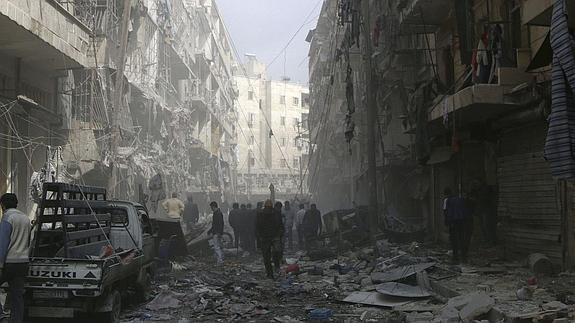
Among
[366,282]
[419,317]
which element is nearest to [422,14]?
[366,282]

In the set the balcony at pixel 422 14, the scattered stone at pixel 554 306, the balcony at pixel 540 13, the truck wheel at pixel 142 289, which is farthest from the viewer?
Answer: the balcony at pixel 422 14

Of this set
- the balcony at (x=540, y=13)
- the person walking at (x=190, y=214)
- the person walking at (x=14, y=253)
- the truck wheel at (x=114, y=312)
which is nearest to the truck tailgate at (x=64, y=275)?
the person walking at (x=14, y=253)

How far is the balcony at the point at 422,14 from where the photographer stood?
15.1 meters

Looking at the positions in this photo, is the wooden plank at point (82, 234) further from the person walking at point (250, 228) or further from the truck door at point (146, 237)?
the person walking at point (250, 228)

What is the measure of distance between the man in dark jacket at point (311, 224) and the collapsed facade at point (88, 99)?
4.96 metres

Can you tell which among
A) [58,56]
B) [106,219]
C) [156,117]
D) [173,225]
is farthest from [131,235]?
[156,117]

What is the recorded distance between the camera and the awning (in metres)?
15.9

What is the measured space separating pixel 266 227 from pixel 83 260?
596 centimetres

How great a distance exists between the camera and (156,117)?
98.4 feet

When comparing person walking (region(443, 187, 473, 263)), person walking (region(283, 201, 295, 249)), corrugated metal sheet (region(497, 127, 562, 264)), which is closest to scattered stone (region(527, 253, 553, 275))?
corrugated metal sheet (region(497, 127, 562, 264))

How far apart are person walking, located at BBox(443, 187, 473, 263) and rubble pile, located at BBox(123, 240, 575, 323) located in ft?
1.34

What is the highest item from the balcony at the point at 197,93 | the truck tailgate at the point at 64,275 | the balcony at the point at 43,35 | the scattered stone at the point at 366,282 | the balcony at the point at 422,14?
the balcony at the point at 197,93

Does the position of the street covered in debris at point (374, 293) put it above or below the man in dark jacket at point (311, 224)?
below

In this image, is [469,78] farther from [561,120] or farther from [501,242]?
[561,120]
